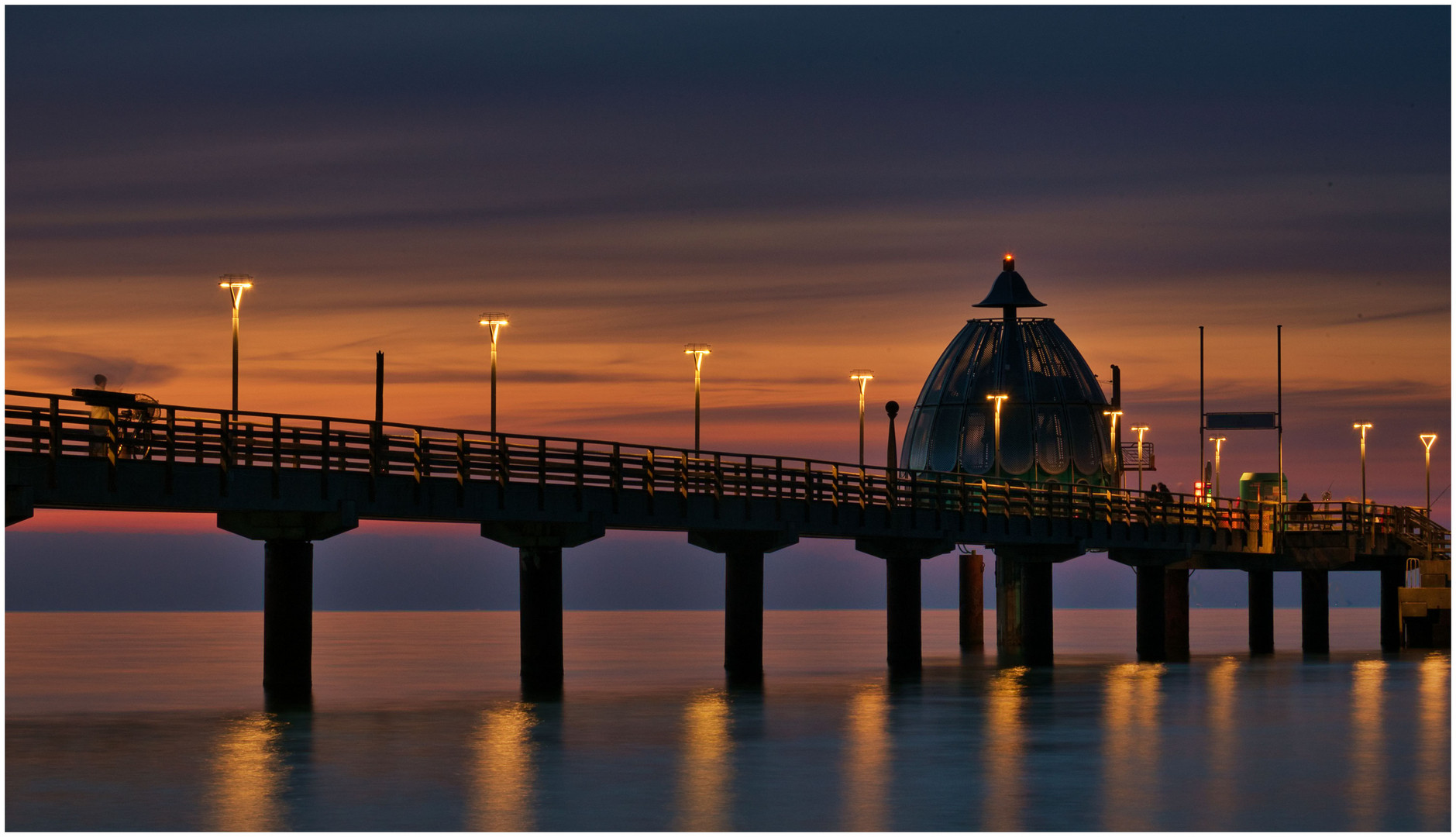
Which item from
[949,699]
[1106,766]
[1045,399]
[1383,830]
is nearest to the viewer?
[1383,830]

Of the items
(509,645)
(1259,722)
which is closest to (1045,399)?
(509,645)

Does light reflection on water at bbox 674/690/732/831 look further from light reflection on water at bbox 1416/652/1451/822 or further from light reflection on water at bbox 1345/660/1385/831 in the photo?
light reflection on water at bbox 1416/652/1451/822

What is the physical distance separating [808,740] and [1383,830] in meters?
12.4

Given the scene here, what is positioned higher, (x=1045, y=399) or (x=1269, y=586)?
(x=1045, y=399)

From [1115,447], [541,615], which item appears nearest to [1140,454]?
[1115,447]

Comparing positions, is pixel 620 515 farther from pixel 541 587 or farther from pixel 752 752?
pixel 752 752

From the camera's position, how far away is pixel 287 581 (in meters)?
42.8

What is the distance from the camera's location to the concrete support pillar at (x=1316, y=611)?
265 feet

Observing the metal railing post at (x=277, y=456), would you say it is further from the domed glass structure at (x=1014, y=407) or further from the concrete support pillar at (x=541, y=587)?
the domed glass structure at (x=1014, y=407)

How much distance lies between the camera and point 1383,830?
25266 millimetres

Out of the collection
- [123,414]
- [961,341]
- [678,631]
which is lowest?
[678,631]

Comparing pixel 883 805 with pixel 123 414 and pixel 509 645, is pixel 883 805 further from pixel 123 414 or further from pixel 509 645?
pixel 509 645

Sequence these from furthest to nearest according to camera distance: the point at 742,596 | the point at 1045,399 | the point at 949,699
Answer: the point at 1045,399 < the point at 742,596 < the point at 949,699

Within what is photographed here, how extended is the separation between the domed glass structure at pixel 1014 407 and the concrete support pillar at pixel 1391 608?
1516 centimetres
